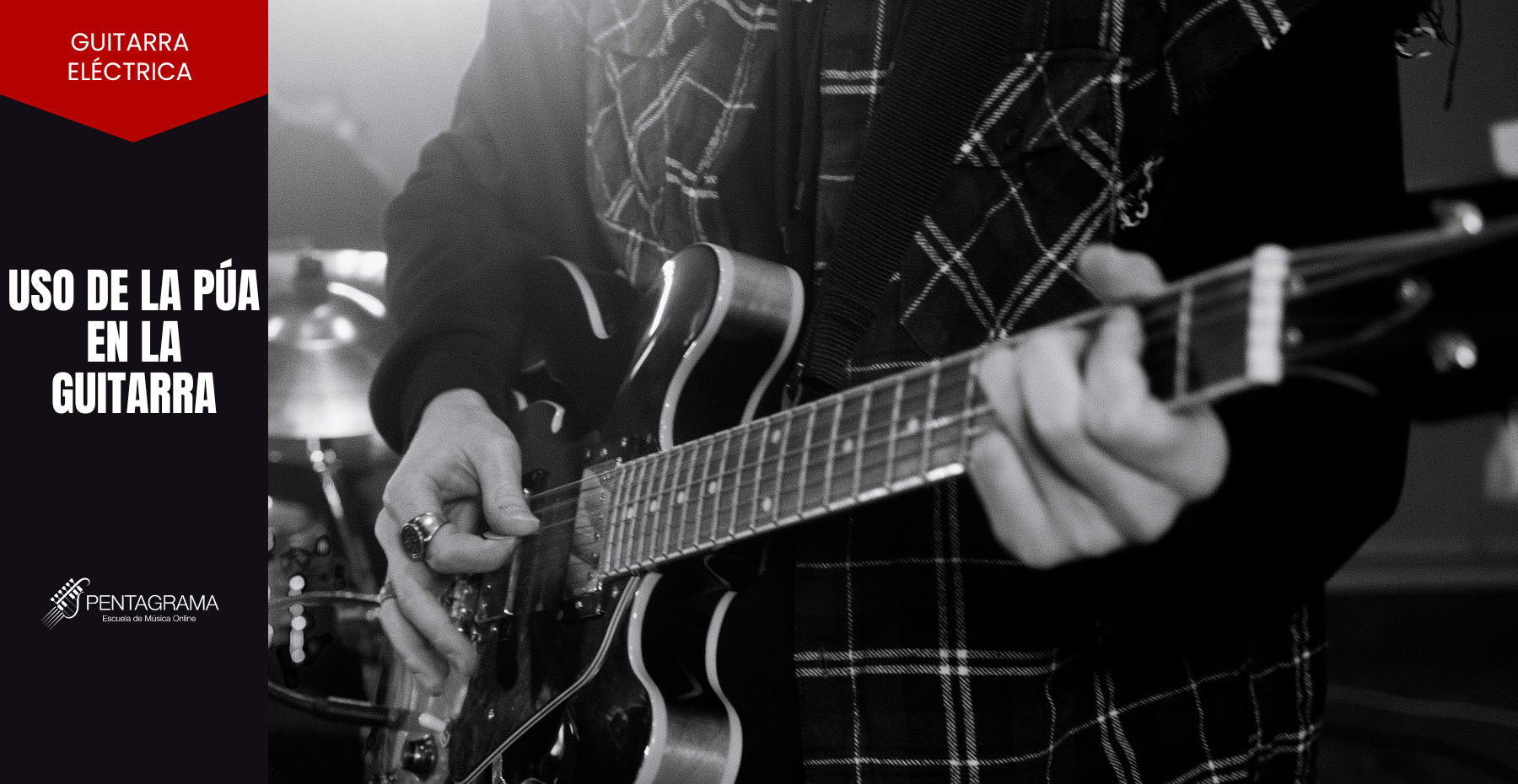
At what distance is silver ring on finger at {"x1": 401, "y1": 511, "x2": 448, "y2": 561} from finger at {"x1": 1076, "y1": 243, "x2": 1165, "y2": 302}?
2.16 ft

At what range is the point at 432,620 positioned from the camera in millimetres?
1024

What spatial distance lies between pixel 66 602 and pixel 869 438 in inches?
52.3

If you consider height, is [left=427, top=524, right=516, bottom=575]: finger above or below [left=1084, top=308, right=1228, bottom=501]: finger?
below

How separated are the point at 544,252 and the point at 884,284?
21.6 inches

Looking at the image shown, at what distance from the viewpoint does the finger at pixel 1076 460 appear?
0.57 meters

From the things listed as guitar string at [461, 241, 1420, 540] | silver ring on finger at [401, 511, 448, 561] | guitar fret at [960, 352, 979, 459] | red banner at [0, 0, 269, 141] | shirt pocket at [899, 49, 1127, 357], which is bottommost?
silver ring on finger at [401, 511, 448, 561]

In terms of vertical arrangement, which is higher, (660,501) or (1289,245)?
(1289,245)

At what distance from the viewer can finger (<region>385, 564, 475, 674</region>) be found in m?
1.03

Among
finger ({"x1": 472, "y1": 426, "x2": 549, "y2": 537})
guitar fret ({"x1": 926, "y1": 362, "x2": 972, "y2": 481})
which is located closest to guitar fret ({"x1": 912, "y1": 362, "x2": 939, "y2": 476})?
guitar fret ({"x1": 926, "y1": 362, "x2": 972, "y2": 481})

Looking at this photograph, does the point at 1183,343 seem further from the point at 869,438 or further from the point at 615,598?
the point at 615,598

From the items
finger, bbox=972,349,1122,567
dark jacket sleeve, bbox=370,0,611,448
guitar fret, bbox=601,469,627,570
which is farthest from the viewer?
dark jacket sleeve, bbox=370,0,611,448

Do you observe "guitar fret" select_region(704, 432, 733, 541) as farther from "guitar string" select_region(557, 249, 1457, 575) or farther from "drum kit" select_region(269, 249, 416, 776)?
"drum kit" select_region(269, 249, 416, 776)

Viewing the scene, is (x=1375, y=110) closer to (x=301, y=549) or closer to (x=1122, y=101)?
(x=1122, y=101)

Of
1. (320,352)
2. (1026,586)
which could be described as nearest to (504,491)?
(1026,586)
